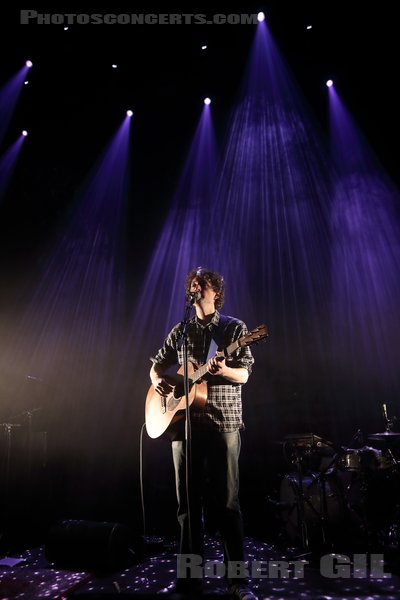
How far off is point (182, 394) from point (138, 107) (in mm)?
6513

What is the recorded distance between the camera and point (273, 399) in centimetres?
672

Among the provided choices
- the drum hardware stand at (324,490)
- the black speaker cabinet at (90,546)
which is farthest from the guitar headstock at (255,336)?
the drum hardware stand at (324,490)

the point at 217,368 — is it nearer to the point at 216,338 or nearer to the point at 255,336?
the point at 255,336

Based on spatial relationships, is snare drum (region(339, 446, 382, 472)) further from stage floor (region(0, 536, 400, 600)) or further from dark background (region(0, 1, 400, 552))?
dark background (region(0, 1, 400, 552))

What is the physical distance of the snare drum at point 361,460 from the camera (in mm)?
4932

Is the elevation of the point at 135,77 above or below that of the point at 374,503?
above

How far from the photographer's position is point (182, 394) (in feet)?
10.7

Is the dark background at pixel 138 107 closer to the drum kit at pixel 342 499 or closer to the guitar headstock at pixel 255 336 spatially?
the drum kit at pixel 342 499

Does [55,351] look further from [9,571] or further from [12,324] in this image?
[9,571]

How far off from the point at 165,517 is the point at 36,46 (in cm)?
768

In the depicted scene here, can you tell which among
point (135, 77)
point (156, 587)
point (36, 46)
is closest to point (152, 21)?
point (135, 77)

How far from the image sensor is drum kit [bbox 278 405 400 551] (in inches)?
189

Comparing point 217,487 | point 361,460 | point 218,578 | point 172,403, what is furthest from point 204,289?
point 361,460

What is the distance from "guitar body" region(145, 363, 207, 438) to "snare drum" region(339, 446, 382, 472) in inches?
102
